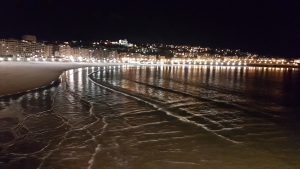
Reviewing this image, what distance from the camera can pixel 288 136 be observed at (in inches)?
486

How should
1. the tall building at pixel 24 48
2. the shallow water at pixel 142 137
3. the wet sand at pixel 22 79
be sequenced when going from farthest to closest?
1. the tall building at pixel 24 48
2. the wet sand at pixel 22 79
3. the shallow water at pixel 142 137

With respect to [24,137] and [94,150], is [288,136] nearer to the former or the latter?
[94,150]

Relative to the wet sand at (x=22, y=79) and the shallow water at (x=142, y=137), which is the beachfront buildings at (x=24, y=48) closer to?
the wet sand at (x=22, y=79)

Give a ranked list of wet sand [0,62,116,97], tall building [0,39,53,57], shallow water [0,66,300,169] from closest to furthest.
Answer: shallow water [0,66,300,169] → wet sand [0,62,116,97] → tall building [0,39,53,57]

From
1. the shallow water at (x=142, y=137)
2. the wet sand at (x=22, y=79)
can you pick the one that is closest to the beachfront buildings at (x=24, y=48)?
the wet sand at (x=22, y=79)

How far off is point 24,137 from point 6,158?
2208 mm

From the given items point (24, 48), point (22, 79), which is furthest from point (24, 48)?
point (22, 79)

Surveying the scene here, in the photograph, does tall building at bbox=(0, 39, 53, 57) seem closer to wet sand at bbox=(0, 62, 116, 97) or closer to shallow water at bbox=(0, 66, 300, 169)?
wet sand at bbox=(0, 62, 116, 97)

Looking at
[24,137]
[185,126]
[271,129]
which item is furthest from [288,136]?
[24,137]

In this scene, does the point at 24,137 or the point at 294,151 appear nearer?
the point at 294,151

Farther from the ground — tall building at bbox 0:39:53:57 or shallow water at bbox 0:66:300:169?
tall building at bbox 0:39:53:57

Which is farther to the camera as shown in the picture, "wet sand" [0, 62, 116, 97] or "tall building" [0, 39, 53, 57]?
"tall building" [0, 39, 53, 57]

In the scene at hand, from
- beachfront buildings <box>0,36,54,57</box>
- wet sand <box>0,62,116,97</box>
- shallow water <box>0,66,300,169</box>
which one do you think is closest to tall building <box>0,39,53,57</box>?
beachfront buildings <box>0,36,54,57</box>

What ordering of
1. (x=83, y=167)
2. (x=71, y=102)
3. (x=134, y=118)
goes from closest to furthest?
(x=83, y=167)
(x=134, y=118)
(x=71, y=102)
